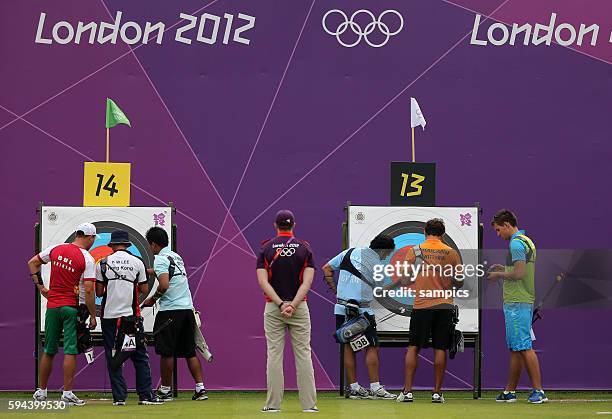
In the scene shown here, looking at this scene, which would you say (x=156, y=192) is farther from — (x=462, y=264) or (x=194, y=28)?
(x=462, y=264)

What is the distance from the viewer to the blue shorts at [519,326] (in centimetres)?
1148

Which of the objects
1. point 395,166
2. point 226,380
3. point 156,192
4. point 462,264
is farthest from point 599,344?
point 156,192

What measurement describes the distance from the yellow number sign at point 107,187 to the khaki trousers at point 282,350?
9.38 ft

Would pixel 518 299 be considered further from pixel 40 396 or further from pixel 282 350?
pixel 40 396

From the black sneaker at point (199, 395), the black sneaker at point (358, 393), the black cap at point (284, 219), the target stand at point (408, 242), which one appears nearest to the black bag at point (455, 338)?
the target stand at point (408, 242)

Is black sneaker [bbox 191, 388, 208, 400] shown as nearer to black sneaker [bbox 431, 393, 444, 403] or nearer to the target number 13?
black sneaker [bbox 431, 393, 444, 403]

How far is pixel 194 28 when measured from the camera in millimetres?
13188

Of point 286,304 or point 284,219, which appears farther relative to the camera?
point 284,219

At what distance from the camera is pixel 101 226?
40.3 ft

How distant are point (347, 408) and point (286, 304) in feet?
4.42

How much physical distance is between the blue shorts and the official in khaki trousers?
240cm

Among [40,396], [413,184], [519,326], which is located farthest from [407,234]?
[40,396]

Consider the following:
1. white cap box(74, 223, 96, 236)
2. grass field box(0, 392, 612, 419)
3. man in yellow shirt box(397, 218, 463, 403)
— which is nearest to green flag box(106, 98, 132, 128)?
white cap box(74, 223, 96, 236)

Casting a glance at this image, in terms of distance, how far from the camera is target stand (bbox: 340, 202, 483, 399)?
12156mm
